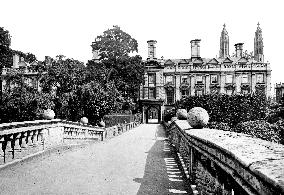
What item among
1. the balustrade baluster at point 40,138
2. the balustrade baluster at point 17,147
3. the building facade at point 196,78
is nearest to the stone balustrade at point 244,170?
the balustrade baluster at point 17,147

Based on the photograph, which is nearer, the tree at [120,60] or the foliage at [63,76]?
the foliage at [63,76]

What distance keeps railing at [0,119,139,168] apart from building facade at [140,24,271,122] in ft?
163

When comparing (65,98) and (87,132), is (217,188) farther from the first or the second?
(65,98)

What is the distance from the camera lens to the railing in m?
10.3

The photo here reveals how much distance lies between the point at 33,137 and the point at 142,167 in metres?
4.60

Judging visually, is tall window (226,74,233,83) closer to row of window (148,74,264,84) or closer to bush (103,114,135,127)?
row of window (148,74,264,84)

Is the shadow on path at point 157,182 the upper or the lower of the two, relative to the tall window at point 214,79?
lower

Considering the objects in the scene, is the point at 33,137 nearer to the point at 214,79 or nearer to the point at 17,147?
the point at 17,147

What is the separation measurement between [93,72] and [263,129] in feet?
112

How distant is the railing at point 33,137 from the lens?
1032 centimetres

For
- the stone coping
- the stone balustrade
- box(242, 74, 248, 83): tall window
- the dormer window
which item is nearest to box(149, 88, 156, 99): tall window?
the dormer window

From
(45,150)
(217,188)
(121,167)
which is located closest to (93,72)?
(45,150)

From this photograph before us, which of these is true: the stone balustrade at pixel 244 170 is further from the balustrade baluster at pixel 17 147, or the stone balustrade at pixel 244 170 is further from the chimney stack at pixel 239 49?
the chimney stack at pixel 239 49

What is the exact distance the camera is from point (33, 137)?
42.0 ft
